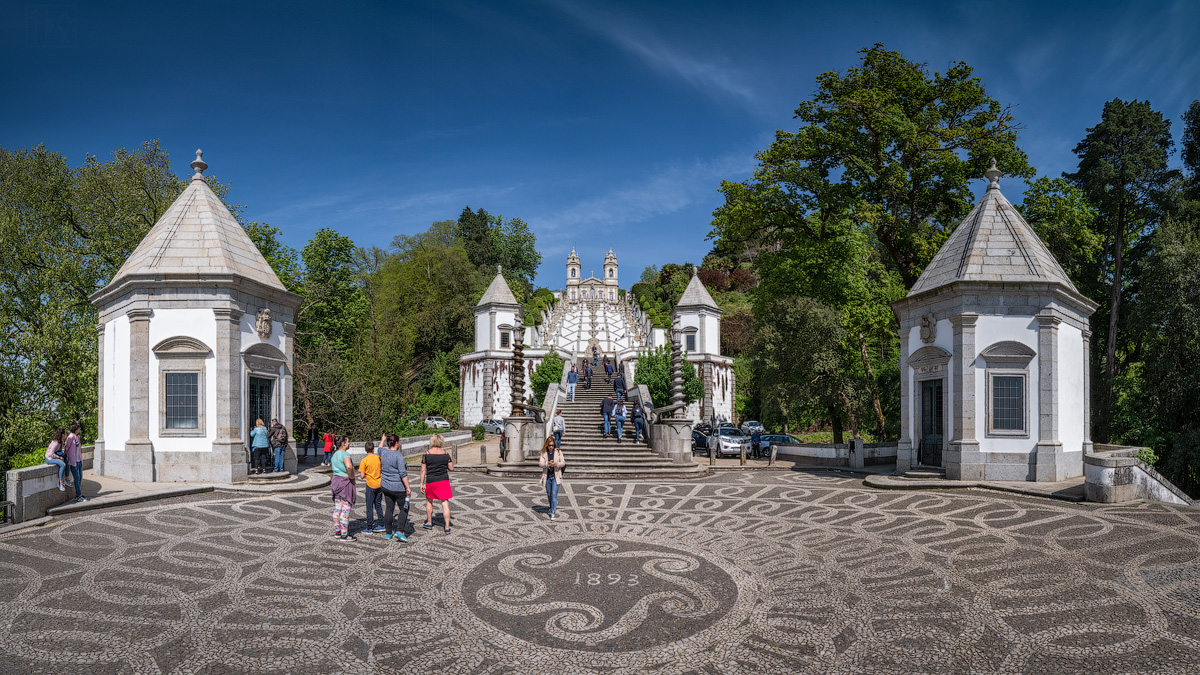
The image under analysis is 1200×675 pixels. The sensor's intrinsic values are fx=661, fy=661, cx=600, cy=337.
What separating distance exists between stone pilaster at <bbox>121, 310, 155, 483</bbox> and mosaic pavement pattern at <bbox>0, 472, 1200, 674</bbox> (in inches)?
137

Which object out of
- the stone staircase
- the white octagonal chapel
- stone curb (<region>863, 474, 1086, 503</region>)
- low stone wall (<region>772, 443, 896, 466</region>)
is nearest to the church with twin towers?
the stone staircase

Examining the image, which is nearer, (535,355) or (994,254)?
(994,254)

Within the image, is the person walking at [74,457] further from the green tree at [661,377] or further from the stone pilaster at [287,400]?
the green tree at [661,377]

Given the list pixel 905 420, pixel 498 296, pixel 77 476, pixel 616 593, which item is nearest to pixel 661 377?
pixel 498 296

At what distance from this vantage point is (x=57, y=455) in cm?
1223

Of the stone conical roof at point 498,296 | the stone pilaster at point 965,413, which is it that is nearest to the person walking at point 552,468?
the stone pilaster at point 965,413

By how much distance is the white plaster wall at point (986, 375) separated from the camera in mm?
15648

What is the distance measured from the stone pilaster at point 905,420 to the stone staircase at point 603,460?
5.42 metres

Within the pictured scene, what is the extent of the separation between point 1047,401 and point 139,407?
21.3 m

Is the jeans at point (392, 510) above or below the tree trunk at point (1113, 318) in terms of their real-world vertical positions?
below

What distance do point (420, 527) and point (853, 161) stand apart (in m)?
20.7

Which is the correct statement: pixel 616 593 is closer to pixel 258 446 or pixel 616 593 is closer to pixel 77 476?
pixel 77 476

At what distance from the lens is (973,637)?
629 cm

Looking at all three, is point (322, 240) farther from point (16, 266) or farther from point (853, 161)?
point (853, 161)
